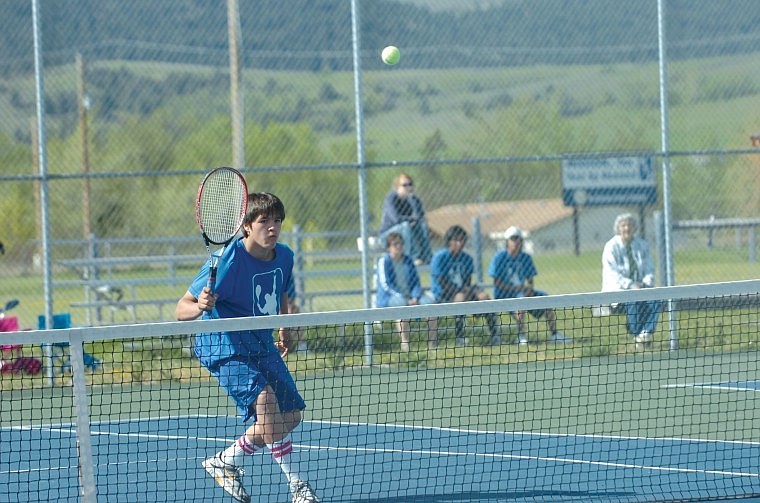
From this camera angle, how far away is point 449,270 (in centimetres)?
1148

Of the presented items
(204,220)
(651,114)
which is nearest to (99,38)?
(651,114)

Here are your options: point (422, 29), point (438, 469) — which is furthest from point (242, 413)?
point (422, 29)

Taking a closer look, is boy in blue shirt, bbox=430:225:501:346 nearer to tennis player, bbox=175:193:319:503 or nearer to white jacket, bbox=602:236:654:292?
white jacket, bbox=602:236:654:292

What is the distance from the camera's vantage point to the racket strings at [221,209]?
5953 millimetres

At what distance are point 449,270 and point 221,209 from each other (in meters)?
5.65

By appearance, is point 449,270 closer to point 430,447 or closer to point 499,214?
point 430,447

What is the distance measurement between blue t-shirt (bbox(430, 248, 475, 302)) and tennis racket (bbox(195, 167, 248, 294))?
5489mm

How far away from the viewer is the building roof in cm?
2462

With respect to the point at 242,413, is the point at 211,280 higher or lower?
higher

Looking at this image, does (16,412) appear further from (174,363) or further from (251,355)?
(251,355)

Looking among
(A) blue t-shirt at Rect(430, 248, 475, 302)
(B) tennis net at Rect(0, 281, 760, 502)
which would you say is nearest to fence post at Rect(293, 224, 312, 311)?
(A) blue t-shirt at Rect(430, 248, 475, 302)

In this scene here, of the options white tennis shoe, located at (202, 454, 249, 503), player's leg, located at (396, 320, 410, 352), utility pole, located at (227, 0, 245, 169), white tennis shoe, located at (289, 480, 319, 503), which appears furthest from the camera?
utility pole, located at (227, 0, 245, 169)

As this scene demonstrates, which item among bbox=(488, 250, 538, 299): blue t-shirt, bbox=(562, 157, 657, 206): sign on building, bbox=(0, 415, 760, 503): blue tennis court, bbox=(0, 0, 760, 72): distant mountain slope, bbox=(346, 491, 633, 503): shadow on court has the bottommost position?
bbox=(346, 491, 633, 503): shadow on court

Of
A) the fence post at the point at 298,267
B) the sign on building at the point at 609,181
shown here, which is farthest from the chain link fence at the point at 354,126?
the sign on building at the point at 609,181
